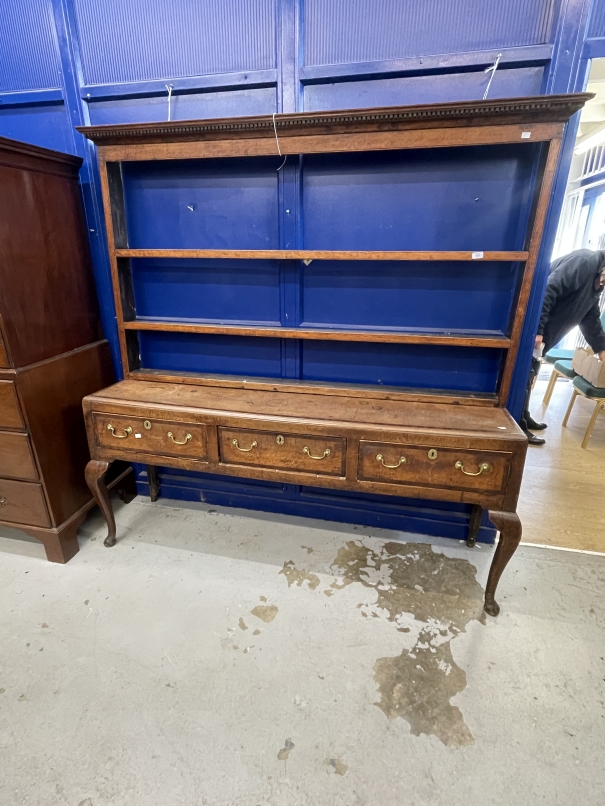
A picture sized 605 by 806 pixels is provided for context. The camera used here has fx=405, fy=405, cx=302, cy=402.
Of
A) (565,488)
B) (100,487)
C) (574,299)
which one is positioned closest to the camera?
(100,487)

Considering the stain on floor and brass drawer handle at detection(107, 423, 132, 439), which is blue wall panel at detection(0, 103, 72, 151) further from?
the stain on floor

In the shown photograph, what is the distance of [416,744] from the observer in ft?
4.03

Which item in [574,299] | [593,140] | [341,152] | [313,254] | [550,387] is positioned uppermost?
[593,140]

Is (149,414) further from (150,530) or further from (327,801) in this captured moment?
(327,801)

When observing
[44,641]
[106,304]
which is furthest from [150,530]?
[106,304]

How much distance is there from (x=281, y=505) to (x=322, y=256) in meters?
1.34

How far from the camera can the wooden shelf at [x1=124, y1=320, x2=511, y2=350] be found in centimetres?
168

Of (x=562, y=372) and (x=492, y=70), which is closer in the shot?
(x=492, y=70)

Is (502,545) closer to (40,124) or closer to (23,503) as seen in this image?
(23,503)

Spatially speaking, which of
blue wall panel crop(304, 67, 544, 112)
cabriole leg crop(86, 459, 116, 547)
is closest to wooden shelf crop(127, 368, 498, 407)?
cabriole leg crop(86, 459, 116, 547)

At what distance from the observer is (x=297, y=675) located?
143cm

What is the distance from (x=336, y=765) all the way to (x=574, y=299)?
3.13m

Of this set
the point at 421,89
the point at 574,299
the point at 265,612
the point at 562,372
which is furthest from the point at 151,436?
the point at 562,372

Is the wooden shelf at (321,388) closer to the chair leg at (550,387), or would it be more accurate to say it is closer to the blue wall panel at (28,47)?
the blue wall panel at (28,47)
